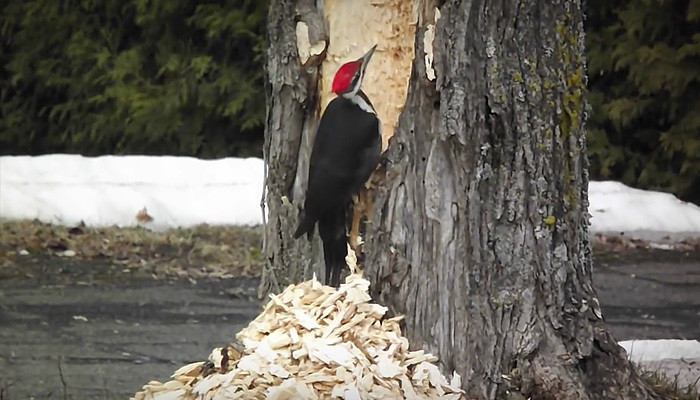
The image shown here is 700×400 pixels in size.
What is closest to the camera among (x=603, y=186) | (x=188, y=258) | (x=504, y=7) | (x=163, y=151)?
(x=504, y=7)

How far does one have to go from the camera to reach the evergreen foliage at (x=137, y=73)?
11.2 ft

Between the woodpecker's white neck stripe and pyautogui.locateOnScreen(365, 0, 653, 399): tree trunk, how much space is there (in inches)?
1.8

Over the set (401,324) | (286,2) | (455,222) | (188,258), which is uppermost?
(286,2)

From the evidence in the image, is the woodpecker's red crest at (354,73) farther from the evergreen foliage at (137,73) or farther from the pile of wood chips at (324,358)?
the evergreen foliage at (137,73)

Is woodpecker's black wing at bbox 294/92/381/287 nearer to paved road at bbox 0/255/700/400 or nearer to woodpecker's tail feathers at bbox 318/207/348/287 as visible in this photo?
woodpecker's tail feathers at bbox 318/207/348/287

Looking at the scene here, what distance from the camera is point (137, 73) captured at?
3443 mm

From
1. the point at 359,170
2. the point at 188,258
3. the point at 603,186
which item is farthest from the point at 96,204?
the point at 359,170

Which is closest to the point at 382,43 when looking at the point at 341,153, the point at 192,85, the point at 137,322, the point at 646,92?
the point at 341,153

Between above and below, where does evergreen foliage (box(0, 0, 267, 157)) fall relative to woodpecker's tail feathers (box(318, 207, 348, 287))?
above

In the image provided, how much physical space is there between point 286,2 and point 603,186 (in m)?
2.03

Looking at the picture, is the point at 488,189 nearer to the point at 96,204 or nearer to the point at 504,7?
the point at 504,7

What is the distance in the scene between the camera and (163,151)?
11.4ft

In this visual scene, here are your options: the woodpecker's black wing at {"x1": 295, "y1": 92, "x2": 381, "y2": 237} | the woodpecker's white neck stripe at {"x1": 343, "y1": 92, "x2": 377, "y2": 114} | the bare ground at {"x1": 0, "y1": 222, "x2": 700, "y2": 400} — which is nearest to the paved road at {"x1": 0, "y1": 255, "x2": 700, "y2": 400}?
the bare ground at {"x1": 0, "y1": 222, "x2": 700, "y2": 400}

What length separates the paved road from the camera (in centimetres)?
187
